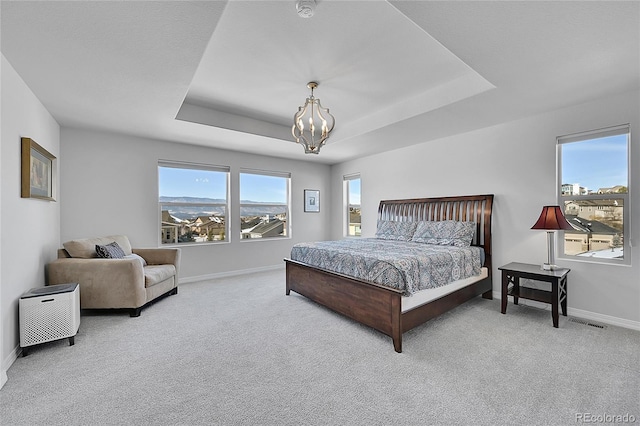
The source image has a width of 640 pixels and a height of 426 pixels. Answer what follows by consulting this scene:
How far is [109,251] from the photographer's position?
345 cm

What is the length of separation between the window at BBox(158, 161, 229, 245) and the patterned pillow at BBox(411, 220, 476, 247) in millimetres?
3637

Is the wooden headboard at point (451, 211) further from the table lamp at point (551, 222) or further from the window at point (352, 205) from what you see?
the window at point (352, 205)

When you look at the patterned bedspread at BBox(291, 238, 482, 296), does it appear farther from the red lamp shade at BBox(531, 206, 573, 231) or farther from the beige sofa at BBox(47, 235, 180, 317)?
the beige sofa at BBox(47, 235, 180, 317)

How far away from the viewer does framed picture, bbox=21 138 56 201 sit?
8.37 ft

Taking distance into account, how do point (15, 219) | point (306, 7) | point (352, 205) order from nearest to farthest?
point (306, 7)
point (15, 219)
point (352, 205)

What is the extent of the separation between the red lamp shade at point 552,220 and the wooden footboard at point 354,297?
6.67 ft

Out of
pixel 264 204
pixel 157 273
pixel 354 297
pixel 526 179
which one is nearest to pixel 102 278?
pixel 157 273

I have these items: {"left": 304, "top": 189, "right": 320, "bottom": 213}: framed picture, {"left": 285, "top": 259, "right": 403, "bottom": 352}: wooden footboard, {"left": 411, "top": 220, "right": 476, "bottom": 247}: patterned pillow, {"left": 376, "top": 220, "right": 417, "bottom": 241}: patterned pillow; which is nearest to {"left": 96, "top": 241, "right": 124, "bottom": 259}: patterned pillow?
{"left": 285, "top": 259, "right": 403, "bottom": 352}: wooden footboard

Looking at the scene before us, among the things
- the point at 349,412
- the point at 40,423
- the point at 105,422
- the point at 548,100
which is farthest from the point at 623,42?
the point at 40,423

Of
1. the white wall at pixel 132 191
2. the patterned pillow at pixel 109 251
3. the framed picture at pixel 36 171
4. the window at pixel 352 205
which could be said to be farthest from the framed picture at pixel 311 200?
the framed picture at pixel 36 171

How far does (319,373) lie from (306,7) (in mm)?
2653

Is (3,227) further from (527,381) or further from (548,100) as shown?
(548,100)

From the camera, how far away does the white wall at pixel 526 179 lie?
9.74ft

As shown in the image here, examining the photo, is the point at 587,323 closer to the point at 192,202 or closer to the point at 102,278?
the point at 102,278
